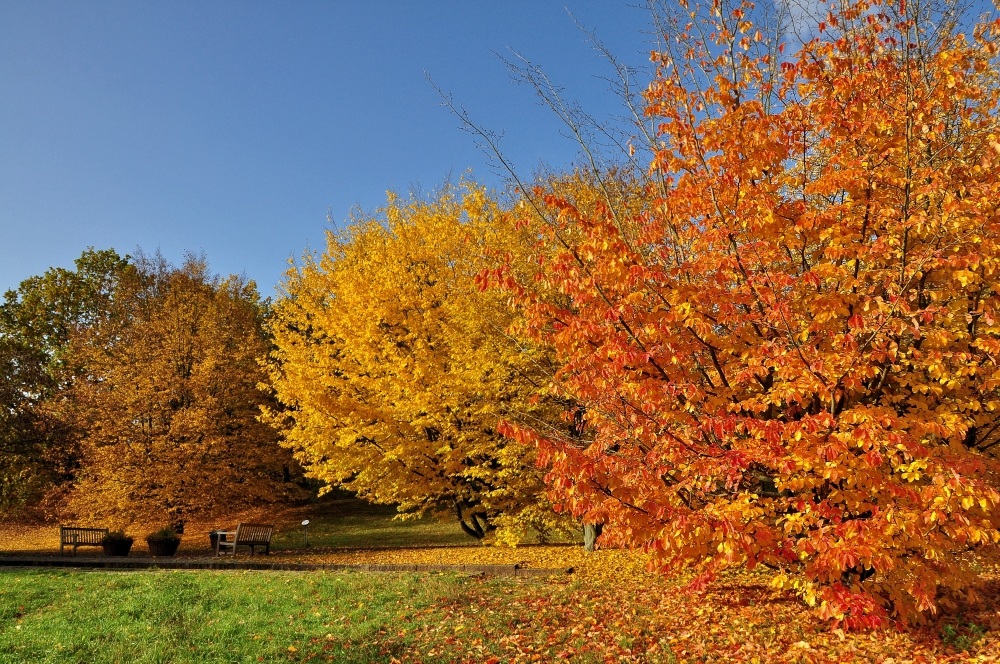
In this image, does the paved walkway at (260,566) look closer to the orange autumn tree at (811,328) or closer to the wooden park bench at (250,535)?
the wooden park bench at (250,535)

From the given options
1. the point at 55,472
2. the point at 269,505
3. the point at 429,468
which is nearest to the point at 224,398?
the point at 269,505

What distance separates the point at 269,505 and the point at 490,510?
47.8ft

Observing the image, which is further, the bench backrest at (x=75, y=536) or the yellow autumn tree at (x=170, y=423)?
the yellow autumn tree at (x=170, y=423)

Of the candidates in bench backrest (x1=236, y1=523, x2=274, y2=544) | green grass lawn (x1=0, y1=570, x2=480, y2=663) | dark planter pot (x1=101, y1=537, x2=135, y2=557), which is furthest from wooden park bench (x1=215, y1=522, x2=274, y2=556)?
green grass lawn (x1=0, y1=570, x2=480, y2=663)

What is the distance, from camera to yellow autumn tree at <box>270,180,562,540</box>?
478 inches

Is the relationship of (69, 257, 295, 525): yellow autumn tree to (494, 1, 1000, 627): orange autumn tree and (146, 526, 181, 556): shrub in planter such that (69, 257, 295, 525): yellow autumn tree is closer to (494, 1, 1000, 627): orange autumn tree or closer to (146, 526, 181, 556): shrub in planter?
(146, 526, 181, 556): shrub in planter

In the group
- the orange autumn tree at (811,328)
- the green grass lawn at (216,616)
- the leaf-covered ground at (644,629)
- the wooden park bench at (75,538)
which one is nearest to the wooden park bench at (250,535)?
the wooden park bench at (75,538)

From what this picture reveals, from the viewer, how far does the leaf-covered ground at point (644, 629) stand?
5904mm

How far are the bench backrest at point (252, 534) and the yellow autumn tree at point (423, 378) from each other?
195cm

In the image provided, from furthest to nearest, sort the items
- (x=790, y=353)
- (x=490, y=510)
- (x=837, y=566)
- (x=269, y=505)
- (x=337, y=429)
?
1. (x=269, y=505)
2. (x=490, y=510)
3. (x=337, y=429)
4. (x=790, y=353)
5. (x=837, y=566)

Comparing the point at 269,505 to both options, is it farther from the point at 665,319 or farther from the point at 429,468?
the point at 665,319

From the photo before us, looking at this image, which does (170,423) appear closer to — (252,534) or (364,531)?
(252,534)

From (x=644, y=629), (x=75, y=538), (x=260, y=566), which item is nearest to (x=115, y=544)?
(x=75, y=538)

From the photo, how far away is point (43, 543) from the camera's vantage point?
22000 mm
